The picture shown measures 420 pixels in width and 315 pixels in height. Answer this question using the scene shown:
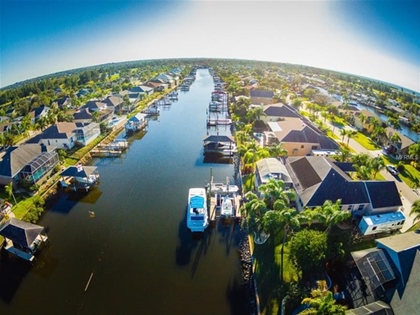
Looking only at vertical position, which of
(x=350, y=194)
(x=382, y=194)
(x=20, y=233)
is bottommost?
(x=20, y=233)

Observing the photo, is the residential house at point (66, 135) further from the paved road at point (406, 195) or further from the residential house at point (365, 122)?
the residential house at point (365, 122)

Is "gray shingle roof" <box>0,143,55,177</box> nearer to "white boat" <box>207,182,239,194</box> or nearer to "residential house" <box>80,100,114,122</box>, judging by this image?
"white boat" <box>207,182,239,194</box>

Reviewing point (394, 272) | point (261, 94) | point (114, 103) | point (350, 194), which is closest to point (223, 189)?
point (350, 194)

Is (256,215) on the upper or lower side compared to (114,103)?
lower

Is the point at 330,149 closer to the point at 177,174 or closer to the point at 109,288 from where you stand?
the point at 177,174

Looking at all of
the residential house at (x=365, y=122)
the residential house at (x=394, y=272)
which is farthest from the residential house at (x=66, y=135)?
the residential house at (x=365, y=122)

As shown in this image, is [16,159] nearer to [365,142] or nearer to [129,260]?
[129,260]
